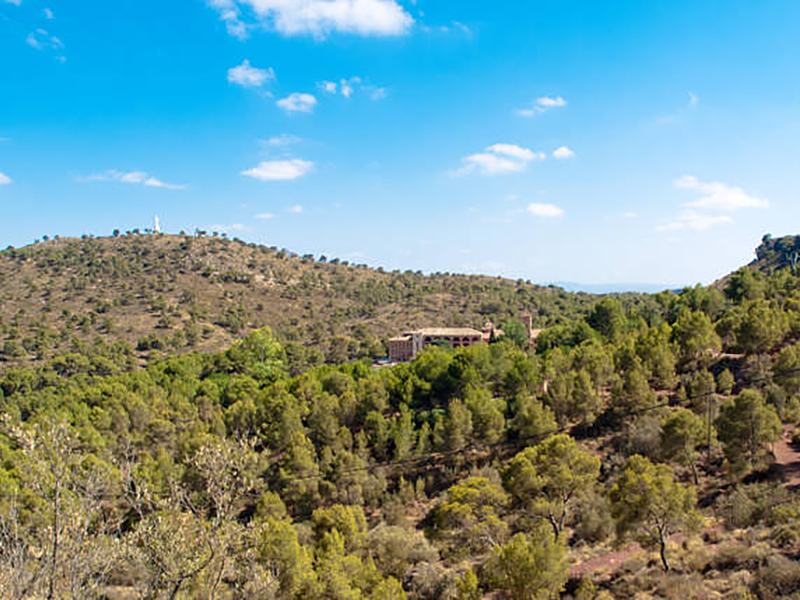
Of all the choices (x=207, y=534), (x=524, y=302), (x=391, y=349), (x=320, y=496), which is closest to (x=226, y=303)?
(x=391, y=349)

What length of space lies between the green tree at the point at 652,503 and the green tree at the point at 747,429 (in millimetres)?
7732

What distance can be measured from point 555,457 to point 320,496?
1462 cm

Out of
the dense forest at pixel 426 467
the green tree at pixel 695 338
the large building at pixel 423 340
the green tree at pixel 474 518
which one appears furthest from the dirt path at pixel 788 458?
the large building at pixel 423 340

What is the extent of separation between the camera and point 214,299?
304 feet

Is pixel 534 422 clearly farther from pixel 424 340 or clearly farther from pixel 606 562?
pixel 424 340

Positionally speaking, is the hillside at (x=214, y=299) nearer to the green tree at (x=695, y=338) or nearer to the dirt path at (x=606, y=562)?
the green tree at (x=695, y=338)

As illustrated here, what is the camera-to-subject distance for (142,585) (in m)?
8.34

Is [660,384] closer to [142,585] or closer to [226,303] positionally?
[142,585]

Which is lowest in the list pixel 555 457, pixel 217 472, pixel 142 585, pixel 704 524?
pixel 704 524

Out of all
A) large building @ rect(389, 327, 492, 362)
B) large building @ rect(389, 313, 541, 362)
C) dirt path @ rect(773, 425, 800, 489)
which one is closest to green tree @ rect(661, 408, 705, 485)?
dirt path @ rect(773, 425, 800, 489)

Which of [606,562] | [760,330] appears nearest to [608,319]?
[760,330]

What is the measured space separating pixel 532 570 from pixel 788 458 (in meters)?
17.7

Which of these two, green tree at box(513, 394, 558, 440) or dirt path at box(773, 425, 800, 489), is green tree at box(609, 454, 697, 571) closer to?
dirt path at box(773, 425, 800, 489)

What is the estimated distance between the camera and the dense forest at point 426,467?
8.22 meters
